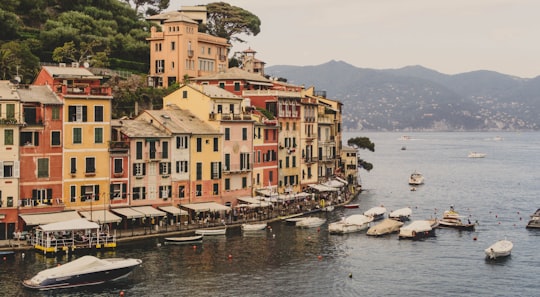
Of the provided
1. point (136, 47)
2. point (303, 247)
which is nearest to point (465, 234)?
point (303, 247)

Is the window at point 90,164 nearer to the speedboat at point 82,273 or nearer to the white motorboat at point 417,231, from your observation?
the speedboat at point 82,273

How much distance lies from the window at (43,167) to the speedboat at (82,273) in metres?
→ 16.5

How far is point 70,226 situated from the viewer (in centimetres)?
6981

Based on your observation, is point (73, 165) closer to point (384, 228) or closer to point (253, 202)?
point (253, 202)

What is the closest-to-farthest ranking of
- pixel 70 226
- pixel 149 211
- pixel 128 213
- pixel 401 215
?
pixel 70 226 < pixel 128 213 < pixel 149 211 < pixel 401 215

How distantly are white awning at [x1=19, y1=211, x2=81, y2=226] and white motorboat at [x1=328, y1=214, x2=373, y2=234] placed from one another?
3192cm

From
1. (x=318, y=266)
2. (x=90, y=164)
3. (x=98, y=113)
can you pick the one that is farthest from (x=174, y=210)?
(x=318, y=266)

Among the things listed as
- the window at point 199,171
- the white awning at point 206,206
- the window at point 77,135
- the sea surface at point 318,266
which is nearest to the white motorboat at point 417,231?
the sea surface at point 318,266

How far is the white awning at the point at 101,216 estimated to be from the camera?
7525cm

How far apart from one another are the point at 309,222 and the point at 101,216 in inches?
1115

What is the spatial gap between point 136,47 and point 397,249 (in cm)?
6586

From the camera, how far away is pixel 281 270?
2721 inches

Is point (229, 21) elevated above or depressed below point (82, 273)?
above

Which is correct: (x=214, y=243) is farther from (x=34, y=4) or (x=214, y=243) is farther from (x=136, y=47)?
(x=34, y=4)
